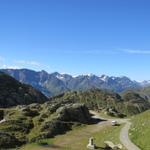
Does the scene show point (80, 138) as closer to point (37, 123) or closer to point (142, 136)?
point (142, 136)

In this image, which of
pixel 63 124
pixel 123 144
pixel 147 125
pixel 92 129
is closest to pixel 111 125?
pixel 92 129

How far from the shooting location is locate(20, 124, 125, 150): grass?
189 feet

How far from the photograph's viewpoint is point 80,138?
65.1 meters

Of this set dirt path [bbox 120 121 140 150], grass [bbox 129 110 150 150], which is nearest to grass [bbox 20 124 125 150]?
dirt path [bbox 120 121 140 150]

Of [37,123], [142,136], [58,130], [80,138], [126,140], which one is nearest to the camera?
[142,136]

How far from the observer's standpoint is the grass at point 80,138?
189ft

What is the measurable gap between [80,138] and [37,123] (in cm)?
1331

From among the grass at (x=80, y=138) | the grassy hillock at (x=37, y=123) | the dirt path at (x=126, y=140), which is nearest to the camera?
the dirt path at (x=126, y=140)

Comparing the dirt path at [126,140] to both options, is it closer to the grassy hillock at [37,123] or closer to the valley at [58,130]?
the valley at [58,130]

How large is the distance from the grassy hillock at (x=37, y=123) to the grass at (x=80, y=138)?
2.44 meters

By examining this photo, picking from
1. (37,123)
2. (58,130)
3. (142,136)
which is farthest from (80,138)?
(37,123)

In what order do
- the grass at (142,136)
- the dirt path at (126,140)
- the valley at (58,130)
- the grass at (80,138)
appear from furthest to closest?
the valley at (58,130), the grass at (80,138), the grass at (142,136), the dirt path at (126,140)

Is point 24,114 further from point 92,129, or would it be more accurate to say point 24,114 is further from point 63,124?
point 92,129

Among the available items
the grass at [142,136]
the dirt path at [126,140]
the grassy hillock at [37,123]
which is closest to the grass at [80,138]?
the dirt path at [126,140]
